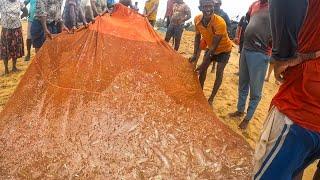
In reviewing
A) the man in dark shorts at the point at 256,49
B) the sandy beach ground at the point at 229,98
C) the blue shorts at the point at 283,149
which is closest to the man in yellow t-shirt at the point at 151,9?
the sandy beach ground at the point at 229,98

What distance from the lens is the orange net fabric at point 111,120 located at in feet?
11.4

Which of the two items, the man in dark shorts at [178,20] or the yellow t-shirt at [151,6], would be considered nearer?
the man in dark shorts at [178,20]

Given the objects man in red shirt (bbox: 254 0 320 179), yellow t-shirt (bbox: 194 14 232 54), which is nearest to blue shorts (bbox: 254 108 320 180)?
man in red shirt (bbox: 254 0 320 179)

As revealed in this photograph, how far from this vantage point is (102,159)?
3.47 m

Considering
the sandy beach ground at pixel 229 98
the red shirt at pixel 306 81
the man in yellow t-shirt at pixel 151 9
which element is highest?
the red shirt at pixel 306 81

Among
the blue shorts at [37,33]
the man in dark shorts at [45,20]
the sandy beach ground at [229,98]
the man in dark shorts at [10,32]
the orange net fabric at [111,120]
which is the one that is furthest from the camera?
the man in dark shorts at [10,32]

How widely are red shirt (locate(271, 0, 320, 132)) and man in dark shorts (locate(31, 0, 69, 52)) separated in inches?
237

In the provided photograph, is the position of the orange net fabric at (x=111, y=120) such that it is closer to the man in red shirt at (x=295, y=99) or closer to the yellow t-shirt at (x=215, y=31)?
the yellow t-shirt at (x=215, y=31)

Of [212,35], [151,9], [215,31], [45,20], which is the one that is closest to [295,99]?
[215,31]

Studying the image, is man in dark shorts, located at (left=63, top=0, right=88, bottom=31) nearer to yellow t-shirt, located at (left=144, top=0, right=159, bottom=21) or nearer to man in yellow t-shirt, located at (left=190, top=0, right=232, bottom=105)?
yellow t-shirt, located at (left=144, top=0, right=159, bottom=21)

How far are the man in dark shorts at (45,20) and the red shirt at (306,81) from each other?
6019 mm

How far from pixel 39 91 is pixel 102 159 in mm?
1141

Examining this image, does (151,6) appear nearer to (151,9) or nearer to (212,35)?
(151,9)

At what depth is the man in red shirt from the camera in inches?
75.1
